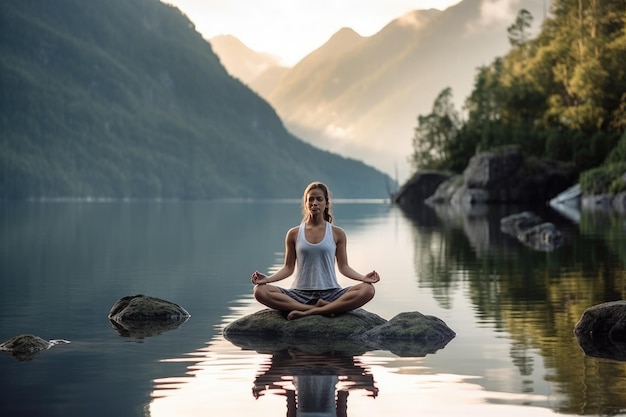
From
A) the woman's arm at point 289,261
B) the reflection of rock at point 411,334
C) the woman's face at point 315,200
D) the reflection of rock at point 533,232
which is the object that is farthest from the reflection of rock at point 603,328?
the reflection of rock at point 533,232

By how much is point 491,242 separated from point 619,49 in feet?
224

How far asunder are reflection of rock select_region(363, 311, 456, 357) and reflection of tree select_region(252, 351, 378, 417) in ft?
4.96

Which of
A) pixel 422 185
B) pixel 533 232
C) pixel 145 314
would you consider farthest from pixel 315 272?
pixel 422 185

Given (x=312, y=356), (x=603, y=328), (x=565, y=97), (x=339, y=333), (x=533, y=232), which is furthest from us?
(x=565, y=97)

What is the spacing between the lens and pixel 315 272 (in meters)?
17.0

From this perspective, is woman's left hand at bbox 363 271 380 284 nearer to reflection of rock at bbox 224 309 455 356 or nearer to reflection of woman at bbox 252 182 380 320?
reflection of woman at bbox 252 182 380 320

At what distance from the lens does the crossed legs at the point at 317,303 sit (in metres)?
16.8

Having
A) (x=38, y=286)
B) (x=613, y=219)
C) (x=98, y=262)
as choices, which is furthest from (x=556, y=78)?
(x=38, y=286)

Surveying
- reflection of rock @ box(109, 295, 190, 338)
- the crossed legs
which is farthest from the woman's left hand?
reflection of rock @ box(109, 295, 190, 338)

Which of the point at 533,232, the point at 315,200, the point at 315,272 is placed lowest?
the point at 315,272

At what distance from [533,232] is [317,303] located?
27636 millimetres

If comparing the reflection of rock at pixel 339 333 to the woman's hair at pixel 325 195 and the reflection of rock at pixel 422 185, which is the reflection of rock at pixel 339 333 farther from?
the reflection of rock at pixel 422 185

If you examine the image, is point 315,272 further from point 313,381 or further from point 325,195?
point 313,381

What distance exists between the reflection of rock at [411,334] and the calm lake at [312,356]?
0.28m
